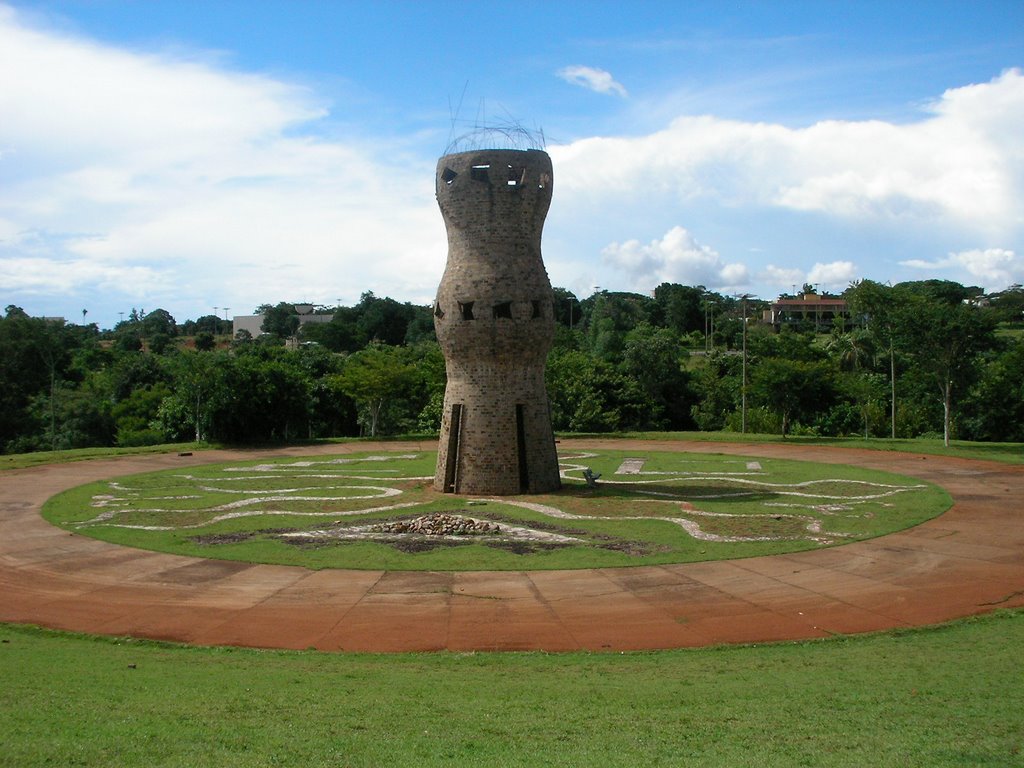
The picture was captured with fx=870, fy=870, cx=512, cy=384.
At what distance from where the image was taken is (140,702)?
34.0ft

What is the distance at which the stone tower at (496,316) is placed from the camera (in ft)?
93.7

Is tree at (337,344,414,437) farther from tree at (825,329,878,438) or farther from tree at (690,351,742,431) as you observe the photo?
tree at (825,329,878,438)

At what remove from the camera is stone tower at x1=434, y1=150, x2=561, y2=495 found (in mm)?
28562

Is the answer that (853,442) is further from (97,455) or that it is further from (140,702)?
(140,702)

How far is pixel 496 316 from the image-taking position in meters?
28.5

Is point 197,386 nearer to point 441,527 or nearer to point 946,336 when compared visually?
point 441,527

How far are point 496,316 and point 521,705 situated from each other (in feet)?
62.1

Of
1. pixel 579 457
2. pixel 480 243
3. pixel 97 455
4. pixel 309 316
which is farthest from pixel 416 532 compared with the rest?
pixel 309 316

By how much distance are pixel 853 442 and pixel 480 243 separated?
26.7 m

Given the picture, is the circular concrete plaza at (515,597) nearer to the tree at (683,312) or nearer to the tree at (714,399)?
the tree at (714,399)

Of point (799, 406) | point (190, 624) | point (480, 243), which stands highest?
point (480, 243)

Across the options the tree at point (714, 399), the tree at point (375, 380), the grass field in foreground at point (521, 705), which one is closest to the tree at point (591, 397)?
the tree at point (714, 399)

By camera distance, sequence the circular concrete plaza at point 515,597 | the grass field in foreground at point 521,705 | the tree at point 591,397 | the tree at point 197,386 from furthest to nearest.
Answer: the tree at point 591,397
the tree at point 197,386
the circular concrete plaza at point 515,597
the grass field in foreground at point 521,705

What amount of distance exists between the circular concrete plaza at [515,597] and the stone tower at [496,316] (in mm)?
10522
